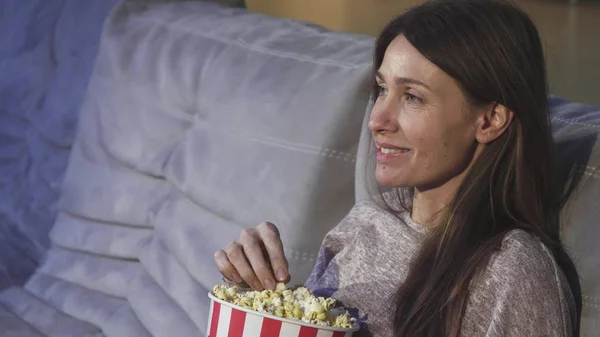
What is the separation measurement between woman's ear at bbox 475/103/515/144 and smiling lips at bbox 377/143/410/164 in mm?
89

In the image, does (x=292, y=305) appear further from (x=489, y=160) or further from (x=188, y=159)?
(x=188, y=159)

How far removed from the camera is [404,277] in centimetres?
135

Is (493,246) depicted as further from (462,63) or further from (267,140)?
(267,140)

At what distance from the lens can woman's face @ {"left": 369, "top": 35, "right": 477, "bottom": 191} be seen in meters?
1.30

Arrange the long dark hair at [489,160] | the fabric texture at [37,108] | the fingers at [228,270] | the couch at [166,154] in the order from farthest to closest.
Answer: the fabric texture at [37,108], the couch at [166,154], the fingers at [228,270], the long dark hair at [489,160]

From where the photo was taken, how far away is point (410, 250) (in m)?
1.38

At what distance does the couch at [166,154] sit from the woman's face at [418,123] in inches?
5.8

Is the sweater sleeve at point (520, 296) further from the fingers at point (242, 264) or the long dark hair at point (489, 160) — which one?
the fingers at point (242, 264)

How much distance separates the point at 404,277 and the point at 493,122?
0.70 ft

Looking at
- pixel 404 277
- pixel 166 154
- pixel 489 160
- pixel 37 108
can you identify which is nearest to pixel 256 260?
pixel 404 277

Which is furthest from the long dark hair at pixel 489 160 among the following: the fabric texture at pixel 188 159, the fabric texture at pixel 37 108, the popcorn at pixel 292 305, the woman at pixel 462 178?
the fabric texture at pixel 37 108

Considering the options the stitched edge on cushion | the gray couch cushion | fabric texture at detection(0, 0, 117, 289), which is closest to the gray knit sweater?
the gray couch cushion

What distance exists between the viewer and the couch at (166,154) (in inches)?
69.5

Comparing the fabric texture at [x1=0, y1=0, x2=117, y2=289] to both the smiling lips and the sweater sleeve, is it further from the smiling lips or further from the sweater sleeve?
the sweater sleeve
